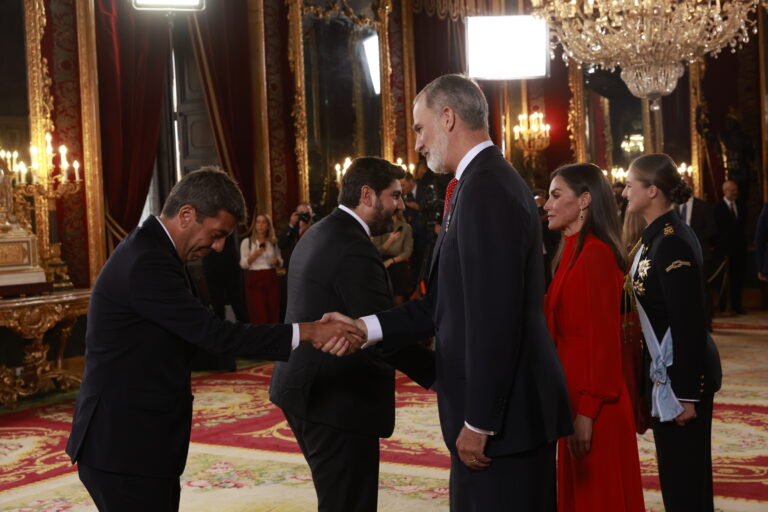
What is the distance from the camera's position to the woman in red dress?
9.30 ft

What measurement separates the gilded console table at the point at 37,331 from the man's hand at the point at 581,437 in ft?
16.7

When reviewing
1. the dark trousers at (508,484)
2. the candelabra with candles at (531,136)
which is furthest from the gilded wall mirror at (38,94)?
the candelabra with candles at (531,136)

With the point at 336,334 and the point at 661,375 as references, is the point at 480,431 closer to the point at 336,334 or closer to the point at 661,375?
the point at 336,334

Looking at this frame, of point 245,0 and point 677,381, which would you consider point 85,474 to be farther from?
point 245,0

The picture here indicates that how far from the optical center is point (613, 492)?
2916mm

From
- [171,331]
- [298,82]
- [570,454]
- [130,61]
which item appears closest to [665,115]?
[298,82]

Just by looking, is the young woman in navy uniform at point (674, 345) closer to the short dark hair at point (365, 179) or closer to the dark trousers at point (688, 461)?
the dark trousers at point (688, 461)

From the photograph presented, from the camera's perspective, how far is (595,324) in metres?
2.84

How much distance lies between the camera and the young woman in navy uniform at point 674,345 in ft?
9.99

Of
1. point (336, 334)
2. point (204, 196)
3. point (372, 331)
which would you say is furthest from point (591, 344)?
point (204, 196)

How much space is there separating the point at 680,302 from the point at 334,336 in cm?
117

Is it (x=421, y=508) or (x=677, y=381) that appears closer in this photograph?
(x=677, y=381)

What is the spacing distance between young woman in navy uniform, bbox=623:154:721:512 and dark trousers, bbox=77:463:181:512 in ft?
5.48

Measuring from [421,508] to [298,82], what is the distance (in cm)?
677
